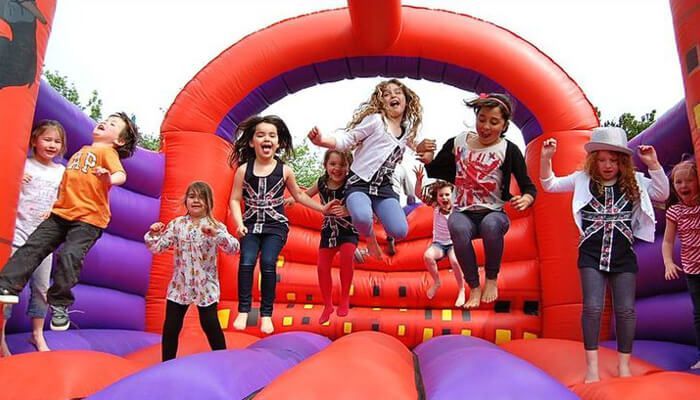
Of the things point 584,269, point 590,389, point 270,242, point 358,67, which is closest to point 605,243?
point 584,269

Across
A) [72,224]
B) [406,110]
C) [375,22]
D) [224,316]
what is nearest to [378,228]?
[224,316]

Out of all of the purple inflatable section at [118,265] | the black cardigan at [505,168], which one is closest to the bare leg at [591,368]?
the black cardigan at [505,168]

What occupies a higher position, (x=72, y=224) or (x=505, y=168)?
(x=505, y=168)

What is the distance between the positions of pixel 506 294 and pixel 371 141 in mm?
2088

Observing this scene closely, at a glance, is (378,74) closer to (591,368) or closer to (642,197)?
(642,197)

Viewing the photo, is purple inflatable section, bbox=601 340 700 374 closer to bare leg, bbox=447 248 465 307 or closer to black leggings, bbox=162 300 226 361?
bare leg, bbox=447 248 465 307

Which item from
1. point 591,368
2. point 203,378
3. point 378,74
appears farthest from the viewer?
point 378,74

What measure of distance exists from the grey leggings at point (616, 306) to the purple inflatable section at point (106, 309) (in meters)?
3.13

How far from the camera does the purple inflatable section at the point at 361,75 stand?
5.09 metres

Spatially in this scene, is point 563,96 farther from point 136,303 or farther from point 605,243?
point 136,303

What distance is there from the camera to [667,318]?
12.2ft

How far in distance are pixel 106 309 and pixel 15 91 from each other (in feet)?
6.42

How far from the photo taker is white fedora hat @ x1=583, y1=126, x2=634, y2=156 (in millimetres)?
3042

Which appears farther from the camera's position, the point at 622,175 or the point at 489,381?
the point at 622,175
